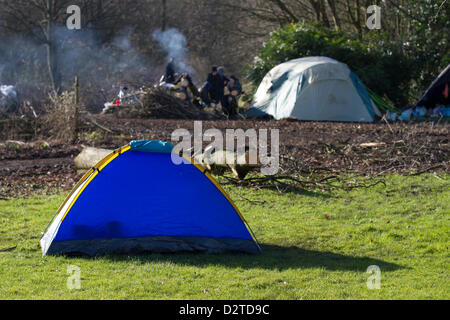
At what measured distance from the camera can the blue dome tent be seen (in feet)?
20.3

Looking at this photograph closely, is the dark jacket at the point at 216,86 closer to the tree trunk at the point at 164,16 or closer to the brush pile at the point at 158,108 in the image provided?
the brush pile at the point at 158,108

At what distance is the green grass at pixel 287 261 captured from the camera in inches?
195

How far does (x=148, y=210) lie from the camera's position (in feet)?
20.9

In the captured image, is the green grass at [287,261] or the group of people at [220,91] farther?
the group of people at [220,91]

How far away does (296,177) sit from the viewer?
988 centimetres

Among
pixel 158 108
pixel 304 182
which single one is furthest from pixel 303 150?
pixel 158 108

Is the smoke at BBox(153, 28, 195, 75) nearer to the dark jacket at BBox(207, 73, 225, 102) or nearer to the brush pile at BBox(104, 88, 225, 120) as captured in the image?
the dark jacket at BBox(207, 73, 225, 102)

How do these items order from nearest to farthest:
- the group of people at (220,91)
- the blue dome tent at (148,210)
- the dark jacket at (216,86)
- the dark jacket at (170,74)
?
the blue dome tent at (148,210), the group of people at (220,91), the dark jacket at (216,86), the dark jacket at (170,74)

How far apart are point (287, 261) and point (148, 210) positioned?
1615 millimetres

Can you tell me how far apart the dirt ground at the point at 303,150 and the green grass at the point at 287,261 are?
1755 millimetres

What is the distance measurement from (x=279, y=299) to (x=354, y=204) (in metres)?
3.84

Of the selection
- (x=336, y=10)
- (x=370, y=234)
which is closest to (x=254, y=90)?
(x=336, y=10)

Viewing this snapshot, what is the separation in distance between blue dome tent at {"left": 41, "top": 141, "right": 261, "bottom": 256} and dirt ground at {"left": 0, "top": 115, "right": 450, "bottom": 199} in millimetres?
3451

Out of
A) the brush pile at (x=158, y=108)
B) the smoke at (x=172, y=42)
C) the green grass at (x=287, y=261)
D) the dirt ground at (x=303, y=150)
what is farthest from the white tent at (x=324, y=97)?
the smoke at (x=172, y=42)
